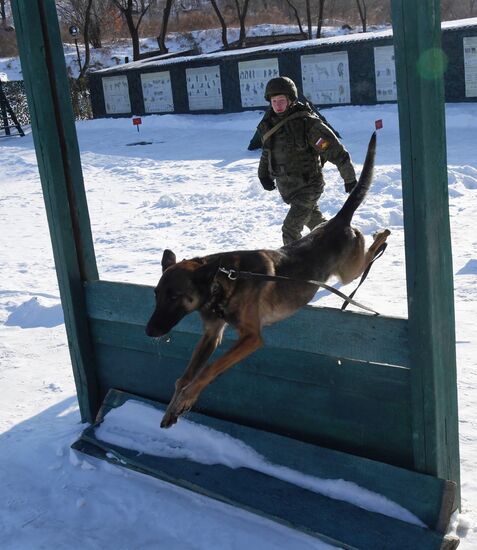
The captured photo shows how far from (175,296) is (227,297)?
0.86 ft

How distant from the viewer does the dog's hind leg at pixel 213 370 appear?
3059mm

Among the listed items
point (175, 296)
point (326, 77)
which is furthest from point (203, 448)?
point (326, 77)

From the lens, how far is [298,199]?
616 cm

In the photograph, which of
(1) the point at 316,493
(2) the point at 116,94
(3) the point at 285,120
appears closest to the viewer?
(1) the point at 316,493

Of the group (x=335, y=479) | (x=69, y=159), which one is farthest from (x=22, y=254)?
(x=335, y=479)

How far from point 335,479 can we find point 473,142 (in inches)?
429

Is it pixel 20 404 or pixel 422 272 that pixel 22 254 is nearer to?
pixel 20 404

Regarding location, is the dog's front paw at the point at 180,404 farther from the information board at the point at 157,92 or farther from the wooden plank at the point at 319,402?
the information board at the point at 157,92

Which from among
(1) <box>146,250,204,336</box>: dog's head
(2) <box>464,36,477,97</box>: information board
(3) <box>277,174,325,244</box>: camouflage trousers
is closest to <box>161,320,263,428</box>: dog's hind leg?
(1) <box>146,250,204,336</box>: dog's head

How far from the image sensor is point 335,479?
3.26 metres

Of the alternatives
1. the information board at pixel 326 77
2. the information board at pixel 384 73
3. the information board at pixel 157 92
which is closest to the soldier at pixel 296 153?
the information board at pixel 384 73

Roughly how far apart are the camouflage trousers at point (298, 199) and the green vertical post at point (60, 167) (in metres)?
2.31

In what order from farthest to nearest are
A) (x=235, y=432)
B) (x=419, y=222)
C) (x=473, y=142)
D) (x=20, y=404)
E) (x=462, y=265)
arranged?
(x=473, y=142) → (x=462, y=265) → (x=20, y=404) → (x=235, y=432) → (x=419, y=222)

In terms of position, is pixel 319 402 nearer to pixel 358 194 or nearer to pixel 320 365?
pixel 320 365
